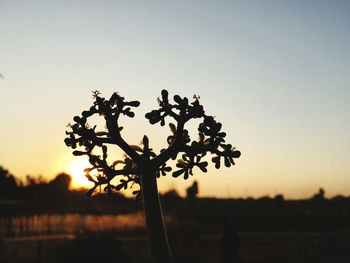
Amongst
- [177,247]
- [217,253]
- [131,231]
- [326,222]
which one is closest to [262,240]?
[217,253]

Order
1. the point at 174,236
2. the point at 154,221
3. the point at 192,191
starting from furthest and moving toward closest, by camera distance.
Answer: the point at 192,191 → the point at 174,236 → the point at 154,221

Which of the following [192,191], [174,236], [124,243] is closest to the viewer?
[124,243]

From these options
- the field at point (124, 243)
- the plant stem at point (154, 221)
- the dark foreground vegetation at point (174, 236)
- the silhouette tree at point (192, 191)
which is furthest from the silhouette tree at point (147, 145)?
the silhouette tree at point (192, 191)

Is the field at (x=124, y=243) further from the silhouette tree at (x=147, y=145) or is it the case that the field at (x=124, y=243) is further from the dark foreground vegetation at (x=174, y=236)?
the silhouette tree at (x=147, y=145)

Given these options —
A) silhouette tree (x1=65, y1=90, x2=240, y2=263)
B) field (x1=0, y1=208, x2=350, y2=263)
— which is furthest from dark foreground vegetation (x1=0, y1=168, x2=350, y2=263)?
silhouette tree (x1=65, y1=90, x2=240, y2=263)

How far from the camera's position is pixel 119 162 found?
1811mm

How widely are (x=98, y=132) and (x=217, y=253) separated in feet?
73.0

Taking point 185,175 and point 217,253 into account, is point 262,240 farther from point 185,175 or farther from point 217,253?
point 185,175

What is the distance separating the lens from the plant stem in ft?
4.59

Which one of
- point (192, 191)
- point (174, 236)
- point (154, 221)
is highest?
point (154, 221)

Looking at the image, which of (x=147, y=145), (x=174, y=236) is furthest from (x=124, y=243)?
(x=147, y=145)

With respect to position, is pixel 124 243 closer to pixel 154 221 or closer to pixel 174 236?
pixel 174 236

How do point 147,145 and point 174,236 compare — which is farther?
point 174,236

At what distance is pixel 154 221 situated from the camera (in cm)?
146
